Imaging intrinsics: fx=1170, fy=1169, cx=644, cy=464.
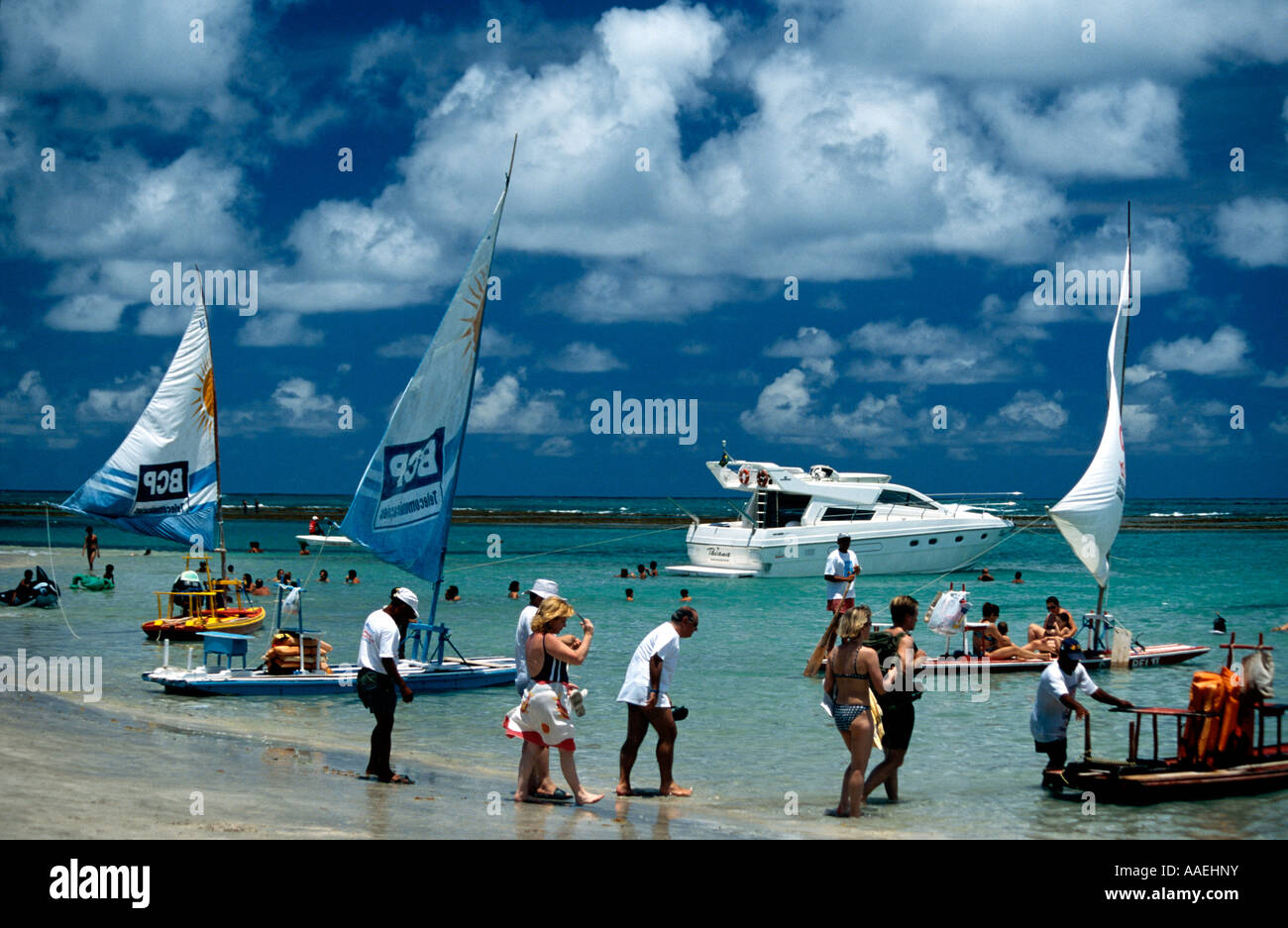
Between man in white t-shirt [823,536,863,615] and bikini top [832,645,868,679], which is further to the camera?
man in white t-shirt [823,536,863,615]

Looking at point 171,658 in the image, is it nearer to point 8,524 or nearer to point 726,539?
point 726,539

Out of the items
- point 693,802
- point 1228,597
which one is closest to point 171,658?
point 693,802

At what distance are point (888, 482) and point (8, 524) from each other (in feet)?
254

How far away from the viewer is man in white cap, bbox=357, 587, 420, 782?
10.1 m

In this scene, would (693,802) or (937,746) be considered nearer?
(693,802)

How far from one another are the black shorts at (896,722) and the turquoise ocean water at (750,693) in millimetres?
639

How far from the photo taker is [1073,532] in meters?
18.2

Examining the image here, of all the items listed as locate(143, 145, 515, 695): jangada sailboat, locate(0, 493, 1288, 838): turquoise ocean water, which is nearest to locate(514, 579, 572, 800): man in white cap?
locate(0, 493, 1288, 838): turquoise ocean water

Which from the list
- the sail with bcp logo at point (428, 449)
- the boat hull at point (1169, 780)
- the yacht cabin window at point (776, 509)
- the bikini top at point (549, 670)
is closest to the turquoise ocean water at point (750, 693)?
the boat hull at point (1169, 780)

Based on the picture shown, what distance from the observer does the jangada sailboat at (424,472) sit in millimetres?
16453

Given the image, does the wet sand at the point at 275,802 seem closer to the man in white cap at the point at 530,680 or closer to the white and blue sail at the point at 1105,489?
the man in white cap at the point at 530,680

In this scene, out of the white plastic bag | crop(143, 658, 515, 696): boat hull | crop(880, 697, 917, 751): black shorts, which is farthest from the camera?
the white plastic bag

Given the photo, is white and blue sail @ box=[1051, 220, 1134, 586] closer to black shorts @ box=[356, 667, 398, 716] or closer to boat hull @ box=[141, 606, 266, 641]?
black shorts @ box=[356, 667, 398, 716]

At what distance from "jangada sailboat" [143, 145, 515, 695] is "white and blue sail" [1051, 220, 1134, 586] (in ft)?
29.8
